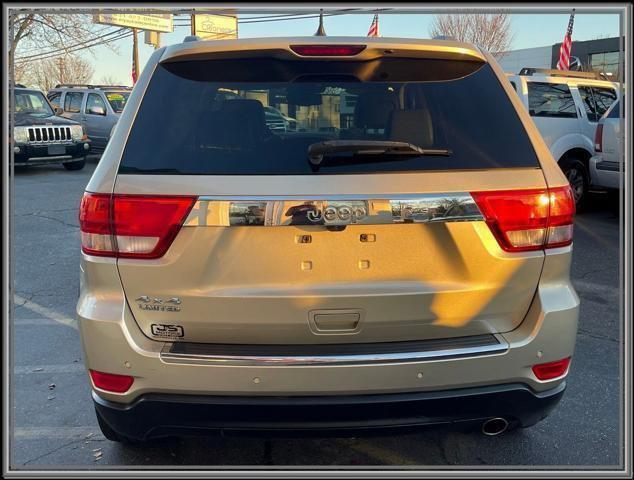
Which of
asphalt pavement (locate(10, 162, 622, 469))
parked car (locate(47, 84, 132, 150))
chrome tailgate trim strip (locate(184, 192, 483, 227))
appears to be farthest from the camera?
parked car (locate(47, 84, 132, 150))

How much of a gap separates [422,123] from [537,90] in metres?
7.57

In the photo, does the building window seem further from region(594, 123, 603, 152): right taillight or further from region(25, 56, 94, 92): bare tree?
region(25, 56, 94, 92): bare tree

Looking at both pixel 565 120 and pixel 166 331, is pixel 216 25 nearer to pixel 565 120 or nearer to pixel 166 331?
pixel 565 120

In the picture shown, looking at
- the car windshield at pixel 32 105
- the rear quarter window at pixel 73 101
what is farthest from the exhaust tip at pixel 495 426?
the rear quarter window at pixel 73 101

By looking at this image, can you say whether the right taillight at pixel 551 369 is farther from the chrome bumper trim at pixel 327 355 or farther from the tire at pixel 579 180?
the tire at pixel 579 180

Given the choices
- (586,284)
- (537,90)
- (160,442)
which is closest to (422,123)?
(160,442)

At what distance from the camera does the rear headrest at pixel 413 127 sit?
223cm

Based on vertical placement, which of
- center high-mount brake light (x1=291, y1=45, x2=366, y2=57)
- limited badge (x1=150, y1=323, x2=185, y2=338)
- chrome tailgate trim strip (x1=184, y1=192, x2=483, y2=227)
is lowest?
limited badge (x1=150, y1=323, x2=185, y2=338)

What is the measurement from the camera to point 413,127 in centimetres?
229

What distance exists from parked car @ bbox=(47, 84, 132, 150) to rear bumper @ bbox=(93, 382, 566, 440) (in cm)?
1525

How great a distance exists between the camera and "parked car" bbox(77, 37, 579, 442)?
81.3 inches

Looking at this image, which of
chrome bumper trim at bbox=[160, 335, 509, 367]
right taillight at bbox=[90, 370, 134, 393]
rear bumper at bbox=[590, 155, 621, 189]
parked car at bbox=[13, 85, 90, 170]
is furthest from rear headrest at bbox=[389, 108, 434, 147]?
parked car at bbox=[13, 85, 90, 170]

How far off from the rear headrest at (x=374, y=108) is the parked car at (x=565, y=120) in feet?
23.7

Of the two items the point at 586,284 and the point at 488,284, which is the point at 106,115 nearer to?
the point at 586,284
